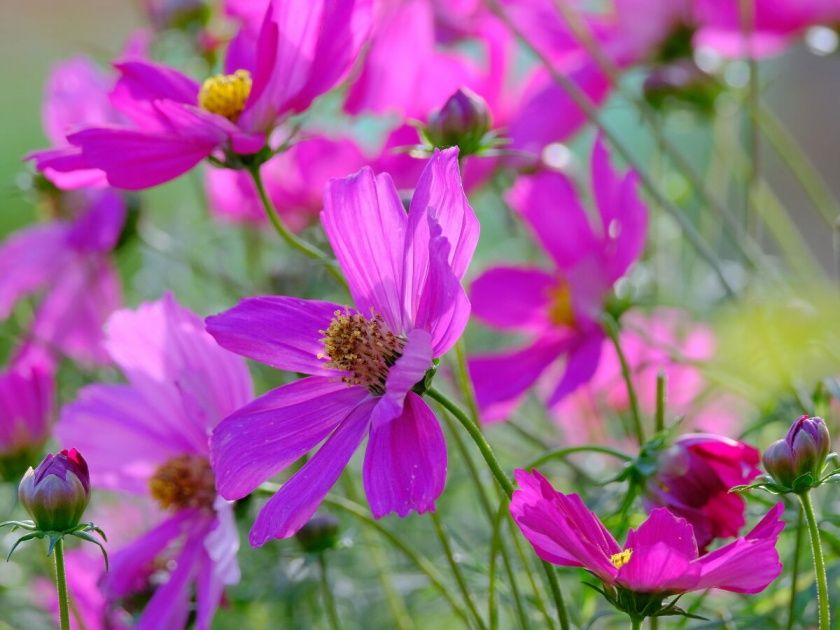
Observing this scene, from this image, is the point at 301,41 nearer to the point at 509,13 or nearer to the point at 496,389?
the point at 496,389

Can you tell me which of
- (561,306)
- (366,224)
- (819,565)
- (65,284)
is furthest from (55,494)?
(65,284)

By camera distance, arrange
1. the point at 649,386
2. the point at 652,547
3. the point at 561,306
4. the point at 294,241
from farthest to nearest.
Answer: the point at 649,386 < the point at 561,306 < the point at 294,241 < the point at 652,547

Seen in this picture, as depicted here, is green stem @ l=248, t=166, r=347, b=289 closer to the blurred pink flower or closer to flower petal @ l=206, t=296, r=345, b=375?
flower petal @ l=206, t=296, r=345, b=375

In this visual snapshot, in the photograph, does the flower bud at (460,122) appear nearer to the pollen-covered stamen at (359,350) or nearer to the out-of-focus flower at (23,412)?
the pollen-covered stamen at (359,350)

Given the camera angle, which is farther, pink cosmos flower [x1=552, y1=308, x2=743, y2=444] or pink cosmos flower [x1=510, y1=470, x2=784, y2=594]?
pink cosmos flower [x1=552, y1=308, x2=743, y2=444]

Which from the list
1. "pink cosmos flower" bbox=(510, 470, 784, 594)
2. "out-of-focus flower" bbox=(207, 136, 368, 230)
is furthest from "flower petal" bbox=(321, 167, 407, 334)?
"out-of-focus flower" bbox=(207, 136, 368, 230)

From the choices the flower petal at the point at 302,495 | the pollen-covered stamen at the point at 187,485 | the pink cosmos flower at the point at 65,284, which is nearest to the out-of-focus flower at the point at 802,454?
the flower petal at the point at 302,495

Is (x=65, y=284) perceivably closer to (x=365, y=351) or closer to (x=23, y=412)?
(x=23, y=412)
